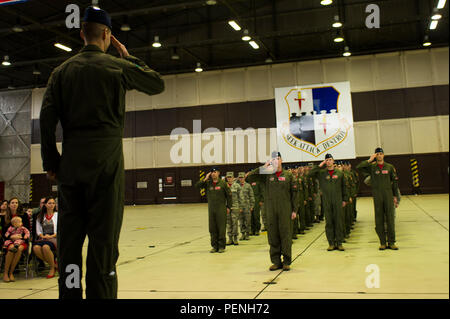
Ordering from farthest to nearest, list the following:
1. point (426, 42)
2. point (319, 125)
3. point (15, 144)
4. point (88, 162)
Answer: point (15, 144), point (319, 125), point (426, 42), point (88, 162)

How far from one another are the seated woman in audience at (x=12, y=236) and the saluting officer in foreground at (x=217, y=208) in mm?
4107

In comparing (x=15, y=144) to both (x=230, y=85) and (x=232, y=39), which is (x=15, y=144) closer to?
(x=230, y=85)

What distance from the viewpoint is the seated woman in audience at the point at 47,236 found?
23.7 feet

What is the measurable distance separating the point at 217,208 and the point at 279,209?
2.73m

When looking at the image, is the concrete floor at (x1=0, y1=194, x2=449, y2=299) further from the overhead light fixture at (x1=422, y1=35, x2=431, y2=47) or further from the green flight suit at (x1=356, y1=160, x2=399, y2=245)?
the overhead light fixture at (x1=422, y1=35, x2=431, y2=47)

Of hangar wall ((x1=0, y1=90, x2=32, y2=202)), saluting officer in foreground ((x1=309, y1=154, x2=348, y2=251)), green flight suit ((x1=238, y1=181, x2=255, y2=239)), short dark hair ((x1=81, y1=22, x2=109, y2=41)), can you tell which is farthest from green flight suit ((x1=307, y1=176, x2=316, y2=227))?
hangar wall ((x1=0, y1=90, x2=32, y2=202))

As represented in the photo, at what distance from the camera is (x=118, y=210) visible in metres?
2.53

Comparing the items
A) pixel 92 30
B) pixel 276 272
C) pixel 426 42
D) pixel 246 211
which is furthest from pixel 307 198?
pixel 426 42

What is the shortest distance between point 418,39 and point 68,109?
2423 cm

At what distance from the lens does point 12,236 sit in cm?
722

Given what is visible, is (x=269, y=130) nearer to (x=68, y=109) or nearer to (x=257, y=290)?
(x=257, y=290)

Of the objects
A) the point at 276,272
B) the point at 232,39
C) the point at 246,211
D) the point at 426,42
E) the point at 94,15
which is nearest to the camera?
the point at 94,15
